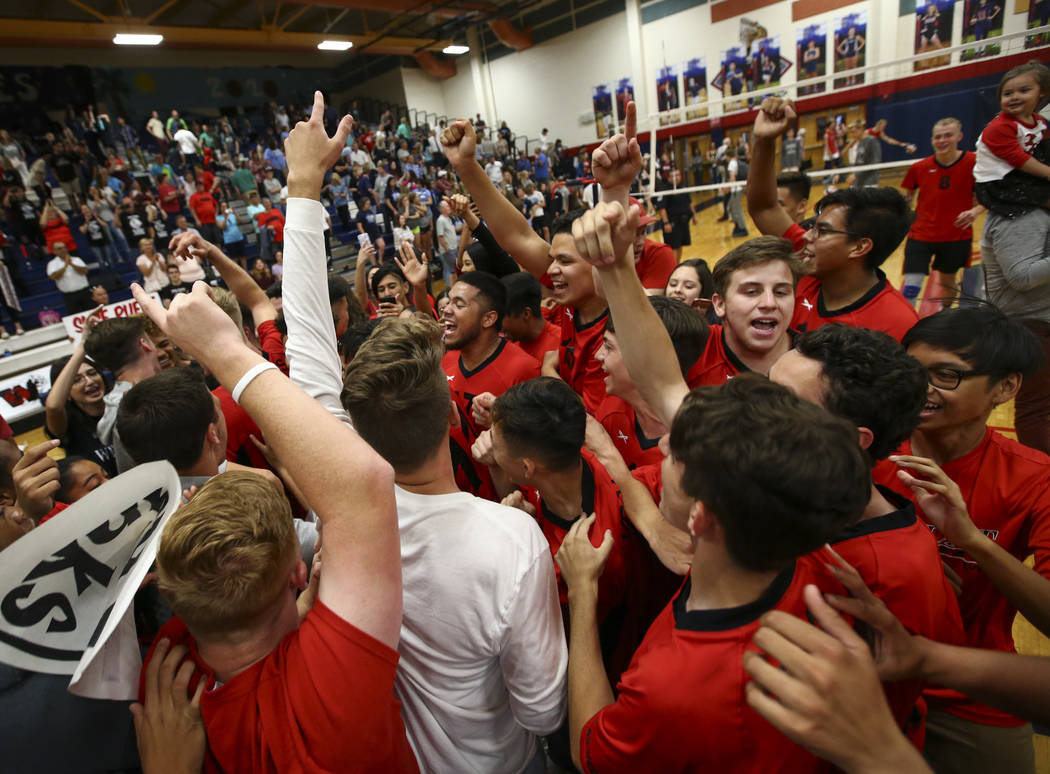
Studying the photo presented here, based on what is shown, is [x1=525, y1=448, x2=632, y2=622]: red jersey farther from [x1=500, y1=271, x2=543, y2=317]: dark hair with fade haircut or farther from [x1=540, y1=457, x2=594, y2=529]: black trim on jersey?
[x1=500, y1=271, x2=543, y2=317]: dark hair with fade haircut

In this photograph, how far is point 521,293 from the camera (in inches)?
149

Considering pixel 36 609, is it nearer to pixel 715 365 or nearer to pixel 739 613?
pixel 739 613

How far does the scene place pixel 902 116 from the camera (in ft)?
33.2

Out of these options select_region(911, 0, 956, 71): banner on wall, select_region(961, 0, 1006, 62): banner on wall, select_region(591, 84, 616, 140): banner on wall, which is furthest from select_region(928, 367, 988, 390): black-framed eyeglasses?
select_region(591, 84, 616, 140): banner on wall

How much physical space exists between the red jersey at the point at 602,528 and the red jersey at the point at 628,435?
0.35 metres

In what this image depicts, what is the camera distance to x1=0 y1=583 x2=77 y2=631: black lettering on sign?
0.99m

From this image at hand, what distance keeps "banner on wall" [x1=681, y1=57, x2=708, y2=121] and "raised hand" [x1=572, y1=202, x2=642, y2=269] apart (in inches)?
729

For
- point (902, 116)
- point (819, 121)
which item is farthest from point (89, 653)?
point (819, 121)

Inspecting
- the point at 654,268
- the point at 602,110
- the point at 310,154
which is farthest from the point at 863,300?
the point at 602,110

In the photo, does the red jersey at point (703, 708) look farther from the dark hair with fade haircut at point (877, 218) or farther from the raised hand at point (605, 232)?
the dark hair with fade haircut at point (877, 218)

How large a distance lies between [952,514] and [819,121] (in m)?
17.1

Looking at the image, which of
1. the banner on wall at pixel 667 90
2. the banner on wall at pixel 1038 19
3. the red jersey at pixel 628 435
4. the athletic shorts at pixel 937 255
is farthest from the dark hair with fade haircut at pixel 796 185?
the banner on wall at pixel 667 90

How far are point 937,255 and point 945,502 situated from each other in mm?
5159

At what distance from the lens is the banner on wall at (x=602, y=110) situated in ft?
65.1
